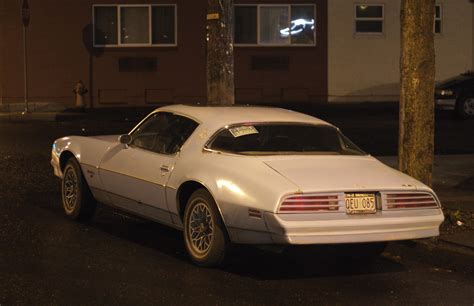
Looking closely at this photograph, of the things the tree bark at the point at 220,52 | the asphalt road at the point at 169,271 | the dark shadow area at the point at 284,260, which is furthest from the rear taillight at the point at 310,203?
the tree bark at the point at 220,52

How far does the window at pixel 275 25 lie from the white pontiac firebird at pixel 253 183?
59.4 ft

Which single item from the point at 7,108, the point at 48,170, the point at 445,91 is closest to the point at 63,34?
the point at 7,108

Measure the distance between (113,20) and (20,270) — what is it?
19.9m

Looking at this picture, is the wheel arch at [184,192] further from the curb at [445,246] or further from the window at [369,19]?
the window at [369,19]

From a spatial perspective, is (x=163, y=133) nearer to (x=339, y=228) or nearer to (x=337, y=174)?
(x=337, y=174)

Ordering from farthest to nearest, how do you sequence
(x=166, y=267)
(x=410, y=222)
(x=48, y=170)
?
(x=48, y=170) < (x=166, y=267) < (x=410, y=222)

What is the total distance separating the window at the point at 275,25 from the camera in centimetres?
2570

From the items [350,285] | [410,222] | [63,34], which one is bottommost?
[350,285]

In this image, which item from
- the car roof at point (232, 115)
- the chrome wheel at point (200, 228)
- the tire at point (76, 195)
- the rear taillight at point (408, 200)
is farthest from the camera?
the tire at point (76, 195)

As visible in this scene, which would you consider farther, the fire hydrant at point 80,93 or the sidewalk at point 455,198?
the fire hydrant at point 80,93

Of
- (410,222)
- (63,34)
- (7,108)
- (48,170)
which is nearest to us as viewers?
(410,222)

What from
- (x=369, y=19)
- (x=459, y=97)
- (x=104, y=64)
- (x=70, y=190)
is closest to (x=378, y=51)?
(x=369, y=19)

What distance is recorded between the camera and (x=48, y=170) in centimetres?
1214

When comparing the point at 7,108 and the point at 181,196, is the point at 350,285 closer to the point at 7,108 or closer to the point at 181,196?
the point at 181,196
